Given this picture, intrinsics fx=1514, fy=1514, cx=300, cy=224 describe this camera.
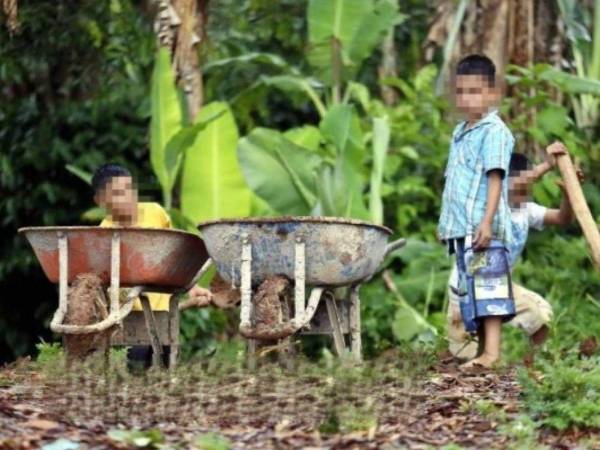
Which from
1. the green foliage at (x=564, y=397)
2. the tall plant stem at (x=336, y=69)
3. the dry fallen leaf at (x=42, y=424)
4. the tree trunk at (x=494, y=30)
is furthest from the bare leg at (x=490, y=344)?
the tree trunk at (x=494, y=30)

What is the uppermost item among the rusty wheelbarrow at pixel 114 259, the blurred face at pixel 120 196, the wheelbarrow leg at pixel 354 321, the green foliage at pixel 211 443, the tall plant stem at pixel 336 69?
the tall plant stem at pixel 336 69

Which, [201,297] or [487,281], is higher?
[487,281]

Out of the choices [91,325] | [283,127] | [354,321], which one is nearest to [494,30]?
[283,127]

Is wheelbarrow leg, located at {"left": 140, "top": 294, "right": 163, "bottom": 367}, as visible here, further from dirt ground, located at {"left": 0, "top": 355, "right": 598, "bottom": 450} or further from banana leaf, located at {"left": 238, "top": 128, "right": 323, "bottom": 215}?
banana leaf, located at {"left": 238, "top": 128, "right": 323, "bottom": 215}

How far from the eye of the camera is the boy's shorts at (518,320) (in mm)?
8836

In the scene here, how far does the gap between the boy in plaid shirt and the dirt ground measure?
39 centimetres

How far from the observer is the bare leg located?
26.4ft

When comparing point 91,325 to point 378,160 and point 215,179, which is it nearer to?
point 215,179

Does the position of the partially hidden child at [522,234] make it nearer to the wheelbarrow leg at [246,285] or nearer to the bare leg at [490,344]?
the bare leg at [490,344]

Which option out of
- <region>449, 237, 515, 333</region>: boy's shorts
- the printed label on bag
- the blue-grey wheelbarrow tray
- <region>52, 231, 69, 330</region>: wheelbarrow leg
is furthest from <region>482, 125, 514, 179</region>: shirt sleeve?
<region>52, 231, 69, 330</region>: wheelbarrow leg

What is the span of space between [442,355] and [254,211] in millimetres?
3735

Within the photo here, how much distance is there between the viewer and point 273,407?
6566mm

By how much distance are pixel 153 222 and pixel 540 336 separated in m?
2.45

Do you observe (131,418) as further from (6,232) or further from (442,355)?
(6,232)
